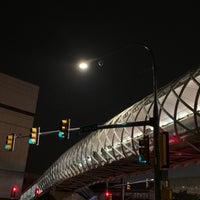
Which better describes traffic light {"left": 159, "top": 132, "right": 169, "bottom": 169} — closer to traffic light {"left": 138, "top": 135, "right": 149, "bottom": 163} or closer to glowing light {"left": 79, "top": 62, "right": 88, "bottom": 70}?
traffic light {"left": 138, "top": 135, "right": 149, "bottom": 163}

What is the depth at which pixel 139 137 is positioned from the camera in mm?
26344

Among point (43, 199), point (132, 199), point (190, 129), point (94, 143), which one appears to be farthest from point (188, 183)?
point (190, 129)

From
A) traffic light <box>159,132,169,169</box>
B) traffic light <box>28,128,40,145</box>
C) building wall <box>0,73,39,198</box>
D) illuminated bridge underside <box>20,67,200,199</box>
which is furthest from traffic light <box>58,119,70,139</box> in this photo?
building wall <box>0,73,39,198</box>

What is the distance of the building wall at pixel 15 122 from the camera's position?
6938 cm

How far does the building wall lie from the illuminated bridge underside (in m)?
22.8

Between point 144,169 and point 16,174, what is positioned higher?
point 16,174

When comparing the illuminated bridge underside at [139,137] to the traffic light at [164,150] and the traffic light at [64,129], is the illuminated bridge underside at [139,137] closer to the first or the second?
the traffic light at [164,150]

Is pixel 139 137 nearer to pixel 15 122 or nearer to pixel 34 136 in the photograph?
pixel 34 136

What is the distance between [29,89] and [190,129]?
6186 cm

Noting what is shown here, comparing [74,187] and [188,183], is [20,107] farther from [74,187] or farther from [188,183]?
[188,183]

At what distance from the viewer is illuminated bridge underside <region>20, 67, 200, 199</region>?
21.4m

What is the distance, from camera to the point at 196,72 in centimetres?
2141

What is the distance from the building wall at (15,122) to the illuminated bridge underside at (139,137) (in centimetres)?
2279

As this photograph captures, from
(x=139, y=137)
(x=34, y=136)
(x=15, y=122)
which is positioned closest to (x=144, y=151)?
(x=34, y=136)
